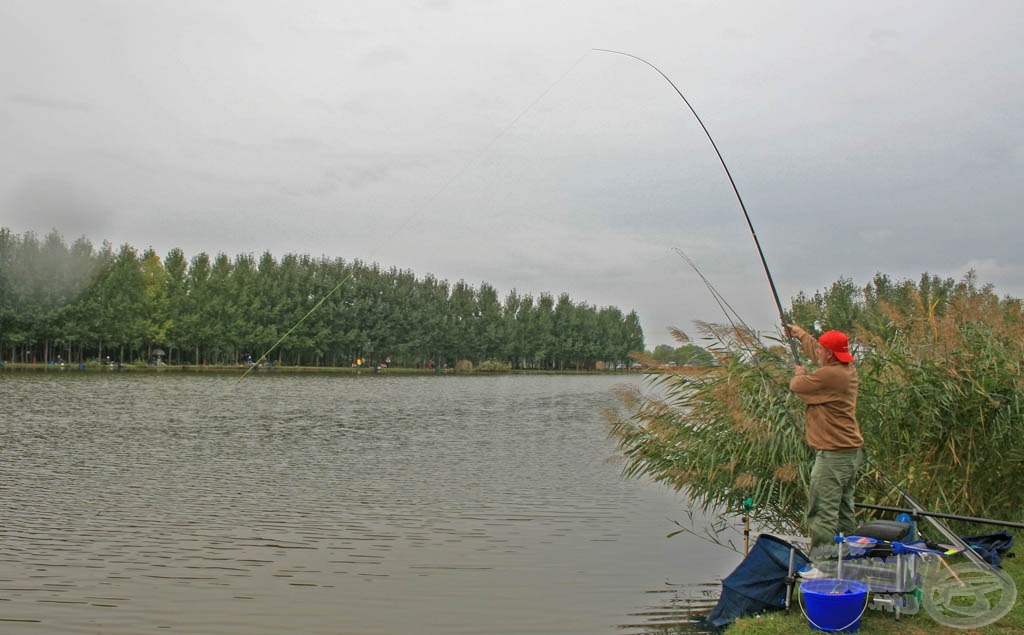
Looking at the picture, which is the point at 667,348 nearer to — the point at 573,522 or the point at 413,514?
the point at 573,522

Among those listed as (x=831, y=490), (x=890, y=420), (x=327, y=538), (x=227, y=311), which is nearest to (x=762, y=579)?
(x=831, y=490)

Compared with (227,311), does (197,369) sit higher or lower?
lower

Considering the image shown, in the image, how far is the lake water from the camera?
324 inches

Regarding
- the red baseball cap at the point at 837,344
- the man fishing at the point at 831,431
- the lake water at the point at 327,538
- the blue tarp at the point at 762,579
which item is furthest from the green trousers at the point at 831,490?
the lake water at the point at 327,538

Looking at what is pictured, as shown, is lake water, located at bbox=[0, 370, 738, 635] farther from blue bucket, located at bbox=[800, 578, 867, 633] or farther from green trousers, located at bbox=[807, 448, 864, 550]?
blue bucket, located at bbox=[800, 578, 867, 633]

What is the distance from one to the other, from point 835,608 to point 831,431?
144 cm

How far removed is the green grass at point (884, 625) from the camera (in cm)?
580

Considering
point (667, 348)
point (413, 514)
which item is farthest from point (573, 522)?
point (667, 348)

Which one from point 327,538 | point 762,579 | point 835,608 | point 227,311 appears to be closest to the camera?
point 835,608

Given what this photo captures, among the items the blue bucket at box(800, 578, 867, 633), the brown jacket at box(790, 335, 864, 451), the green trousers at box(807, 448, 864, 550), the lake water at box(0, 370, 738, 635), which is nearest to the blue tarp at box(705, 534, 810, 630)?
the green trousers at box(807, 448, 864, 550)

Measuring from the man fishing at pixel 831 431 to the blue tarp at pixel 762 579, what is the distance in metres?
0.42

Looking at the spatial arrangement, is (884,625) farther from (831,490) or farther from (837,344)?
(837,344)

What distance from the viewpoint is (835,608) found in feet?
18.7

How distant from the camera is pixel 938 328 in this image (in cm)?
846
